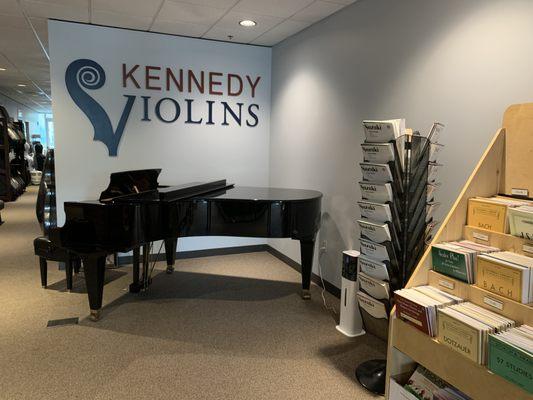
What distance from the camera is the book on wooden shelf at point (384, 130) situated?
2.11 metres

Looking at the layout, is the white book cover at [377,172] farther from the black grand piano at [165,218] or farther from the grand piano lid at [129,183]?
the grand piano lid at [129,183]

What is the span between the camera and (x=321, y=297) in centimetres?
364

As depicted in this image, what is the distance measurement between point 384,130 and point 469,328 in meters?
1.13

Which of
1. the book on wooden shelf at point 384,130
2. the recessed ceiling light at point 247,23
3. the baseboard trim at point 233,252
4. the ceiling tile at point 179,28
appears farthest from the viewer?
the baseboard trim at point 233,252

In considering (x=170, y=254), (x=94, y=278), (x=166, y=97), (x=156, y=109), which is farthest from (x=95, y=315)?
(x=166, y=97)

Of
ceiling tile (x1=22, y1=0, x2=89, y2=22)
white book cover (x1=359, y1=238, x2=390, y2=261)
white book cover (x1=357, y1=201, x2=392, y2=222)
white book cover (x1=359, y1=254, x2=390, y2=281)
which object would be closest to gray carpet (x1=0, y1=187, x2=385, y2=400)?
white book cover (x1=359, y1=254, x2=390, y2=281)

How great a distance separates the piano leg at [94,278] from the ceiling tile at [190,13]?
2.31 meters

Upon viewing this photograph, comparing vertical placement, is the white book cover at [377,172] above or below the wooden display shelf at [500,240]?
above

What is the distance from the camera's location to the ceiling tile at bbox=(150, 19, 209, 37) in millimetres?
3984

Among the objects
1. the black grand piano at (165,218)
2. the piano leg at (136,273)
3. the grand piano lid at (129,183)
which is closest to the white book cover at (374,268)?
the black grand piano at (165,218)

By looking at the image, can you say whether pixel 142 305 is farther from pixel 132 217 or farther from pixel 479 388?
pixel 479 388

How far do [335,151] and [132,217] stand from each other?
1.96m

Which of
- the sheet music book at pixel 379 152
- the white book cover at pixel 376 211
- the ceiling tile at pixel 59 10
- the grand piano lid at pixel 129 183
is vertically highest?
the ceiling tile at pixel 59 10

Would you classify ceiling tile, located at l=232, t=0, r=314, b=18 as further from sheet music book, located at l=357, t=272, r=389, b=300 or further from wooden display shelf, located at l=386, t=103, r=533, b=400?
sheet music book, located at l=357, t=272, r=389, b=300
